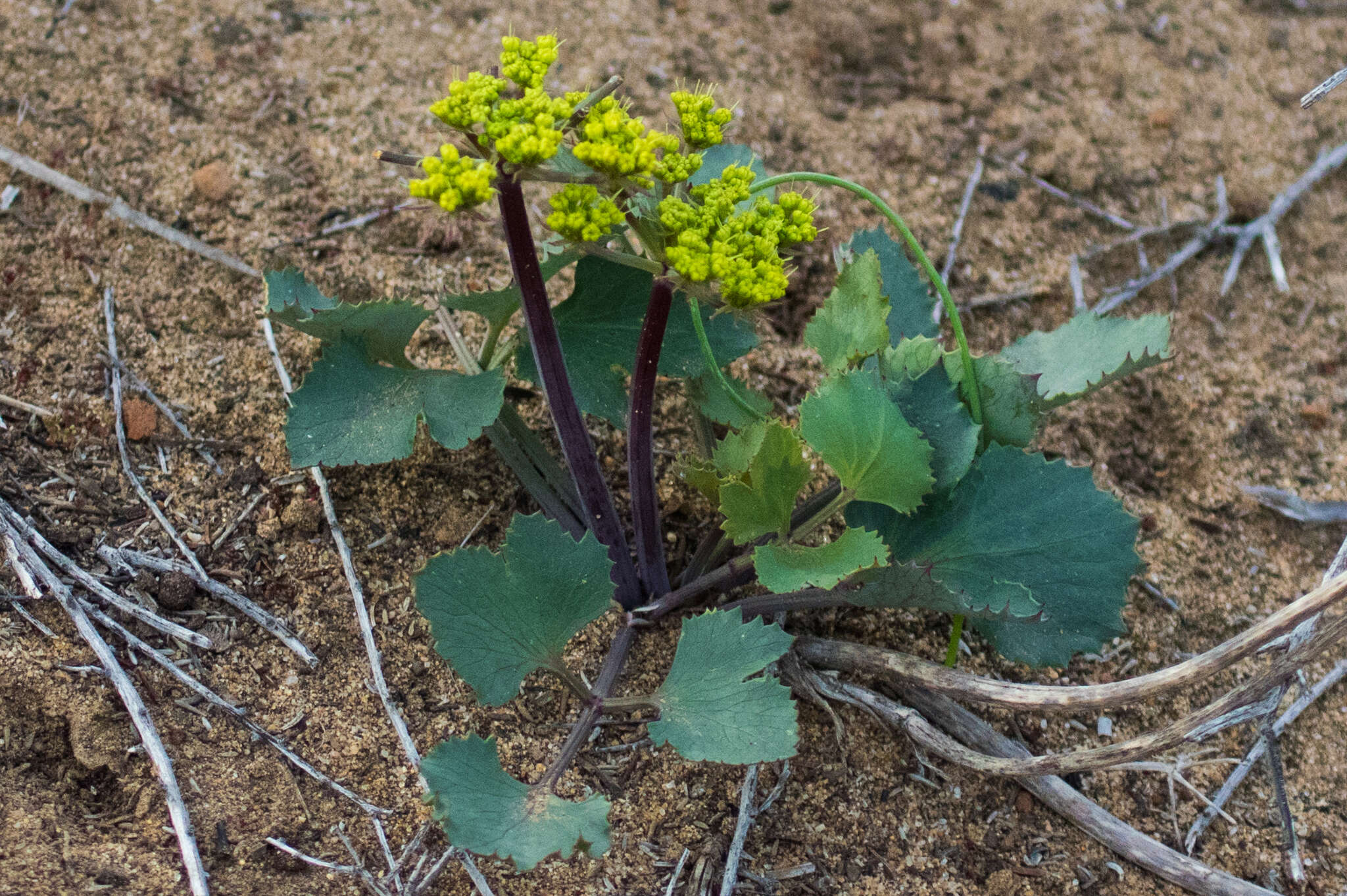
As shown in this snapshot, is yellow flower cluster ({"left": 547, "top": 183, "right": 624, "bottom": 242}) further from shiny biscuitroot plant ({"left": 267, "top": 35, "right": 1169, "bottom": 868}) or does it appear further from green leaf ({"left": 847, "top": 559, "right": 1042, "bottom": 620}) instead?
green leaf ({"left": 847, "top": 559, "right": 1042, "bottom": 620})

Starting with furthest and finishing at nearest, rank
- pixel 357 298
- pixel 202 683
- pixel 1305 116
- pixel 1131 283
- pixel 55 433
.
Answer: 1. pixel 1305 116
2. pixel 1131 283
3. pixel 357 298
4. pixel 55 433
5. pixel 202 683

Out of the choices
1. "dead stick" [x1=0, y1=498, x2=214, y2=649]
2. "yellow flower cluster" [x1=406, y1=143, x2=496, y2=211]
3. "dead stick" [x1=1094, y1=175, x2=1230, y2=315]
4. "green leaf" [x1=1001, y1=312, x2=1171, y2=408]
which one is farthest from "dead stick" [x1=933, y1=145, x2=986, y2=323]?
"dead stick" [x1=0, y1=498, x2=214, y2=649]

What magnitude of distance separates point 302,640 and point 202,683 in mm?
158

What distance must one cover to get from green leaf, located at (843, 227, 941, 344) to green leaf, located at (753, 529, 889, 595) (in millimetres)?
532

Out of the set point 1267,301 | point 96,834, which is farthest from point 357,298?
point 1267,301

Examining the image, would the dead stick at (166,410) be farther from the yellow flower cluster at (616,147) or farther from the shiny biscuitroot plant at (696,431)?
the yellow flower cluster at (616,147)

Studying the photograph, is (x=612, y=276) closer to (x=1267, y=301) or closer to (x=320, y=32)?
(x=320, y=32)

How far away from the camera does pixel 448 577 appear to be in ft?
4.55

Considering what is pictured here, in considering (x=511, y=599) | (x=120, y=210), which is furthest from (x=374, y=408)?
(x=120, y=210)

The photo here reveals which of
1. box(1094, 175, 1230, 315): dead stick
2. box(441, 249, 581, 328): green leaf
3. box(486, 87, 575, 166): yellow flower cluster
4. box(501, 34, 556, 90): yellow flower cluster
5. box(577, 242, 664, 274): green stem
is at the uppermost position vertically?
box(501, 34, 556, 90): yellow flower cluster

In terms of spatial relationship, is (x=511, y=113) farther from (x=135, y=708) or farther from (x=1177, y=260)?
(x=1177, y=260)

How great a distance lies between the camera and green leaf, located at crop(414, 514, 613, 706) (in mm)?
1392

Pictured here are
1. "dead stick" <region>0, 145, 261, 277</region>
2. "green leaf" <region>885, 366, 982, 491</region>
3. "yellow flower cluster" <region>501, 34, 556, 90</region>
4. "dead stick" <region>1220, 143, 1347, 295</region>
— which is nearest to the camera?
"yellow flower cluster" <region>501, 34, 556, 90</region>

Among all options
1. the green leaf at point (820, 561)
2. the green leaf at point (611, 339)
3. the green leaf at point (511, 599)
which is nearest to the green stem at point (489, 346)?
the green leaf at point (611, 339)
